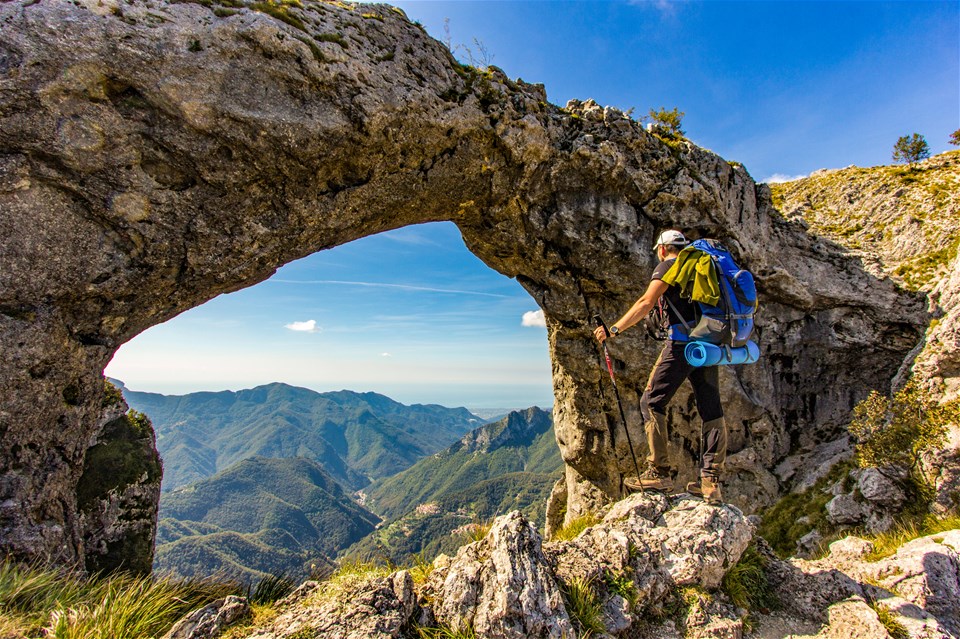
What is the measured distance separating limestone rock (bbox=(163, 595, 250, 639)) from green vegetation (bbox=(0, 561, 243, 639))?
466 mm

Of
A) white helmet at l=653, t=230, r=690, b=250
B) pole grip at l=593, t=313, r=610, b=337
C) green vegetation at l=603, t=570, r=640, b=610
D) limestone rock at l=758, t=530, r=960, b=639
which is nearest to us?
limestone rock at l=758, t=530, r=960, b=639

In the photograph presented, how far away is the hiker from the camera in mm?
7195

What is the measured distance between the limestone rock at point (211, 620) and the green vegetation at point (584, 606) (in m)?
4.63

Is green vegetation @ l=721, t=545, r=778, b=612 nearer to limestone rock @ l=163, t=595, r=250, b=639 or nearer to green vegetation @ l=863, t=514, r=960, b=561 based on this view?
green vegetation @ l=863, t=514, r=960, b=561

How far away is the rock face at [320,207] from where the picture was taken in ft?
30.4

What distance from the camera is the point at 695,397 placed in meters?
7.23

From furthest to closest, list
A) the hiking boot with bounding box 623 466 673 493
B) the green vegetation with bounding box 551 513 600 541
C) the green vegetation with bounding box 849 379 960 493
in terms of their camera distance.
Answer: the green vegetation with bounding box 849 379 960 493, the green vegetation with bounding box 551 513 600 541, the hiking boot with bounding box 623 466 673 493

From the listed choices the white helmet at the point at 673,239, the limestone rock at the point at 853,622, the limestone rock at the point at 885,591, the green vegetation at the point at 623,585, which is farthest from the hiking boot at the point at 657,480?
the white helmet at the point at 673,239

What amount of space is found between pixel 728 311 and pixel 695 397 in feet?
5.52

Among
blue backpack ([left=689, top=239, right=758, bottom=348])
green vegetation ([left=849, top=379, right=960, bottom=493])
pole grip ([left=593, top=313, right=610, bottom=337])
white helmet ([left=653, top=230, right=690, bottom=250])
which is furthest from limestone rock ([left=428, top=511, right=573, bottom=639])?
green vegetation ([left=849, top=379, right=960, bottom=493])

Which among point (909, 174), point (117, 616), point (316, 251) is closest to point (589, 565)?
point (117, 616)

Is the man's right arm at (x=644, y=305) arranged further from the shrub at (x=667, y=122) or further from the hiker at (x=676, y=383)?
the shrub at (x=667, y=122)

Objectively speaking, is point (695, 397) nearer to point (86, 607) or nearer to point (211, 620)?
point (211, 620)

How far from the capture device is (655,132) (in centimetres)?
1778
